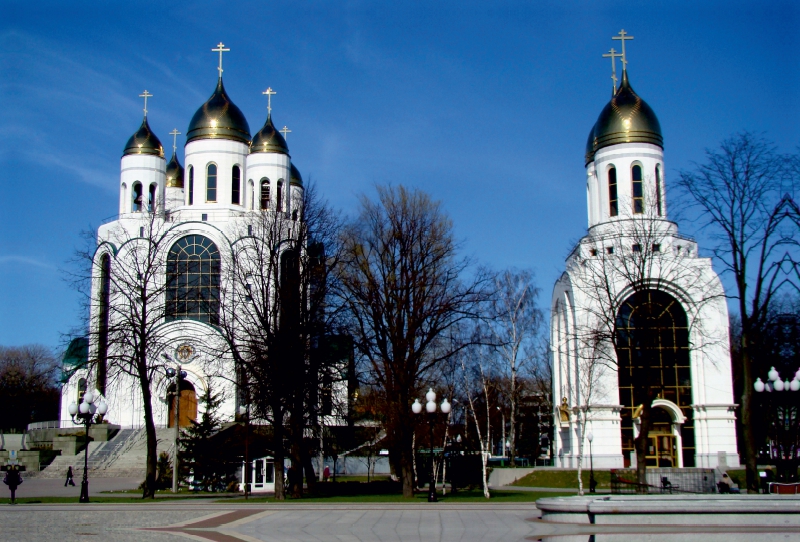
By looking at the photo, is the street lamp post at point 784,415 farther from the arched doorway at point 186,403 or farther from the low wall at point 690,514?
the arched doorway at point 186,403

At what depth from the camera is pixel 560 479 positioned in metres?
36.0

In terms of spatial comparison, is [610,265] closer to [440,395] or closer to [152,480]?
[440,395]

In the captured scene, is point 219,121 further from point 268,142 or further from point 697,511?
→ point 697,511

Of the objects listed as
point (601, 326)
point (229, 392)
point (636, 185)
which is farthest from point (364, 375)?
point (636, 185)

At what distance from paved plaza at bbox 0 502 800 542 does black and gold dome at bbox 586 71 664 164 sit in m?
24.4

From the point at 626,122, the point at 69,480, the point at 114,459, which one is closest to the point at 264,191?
the point at 114,459

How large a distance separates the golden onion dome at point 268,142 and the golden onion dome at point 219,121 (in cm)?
138

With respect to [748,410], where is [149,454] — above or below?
below

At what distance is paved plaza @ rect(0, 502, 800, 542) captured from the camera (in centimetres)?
1366

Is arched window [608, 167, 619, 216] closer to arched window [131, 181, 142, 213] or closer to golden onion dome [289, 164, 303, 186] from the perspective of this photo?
golden onion dome [289, 164, 303, 186]

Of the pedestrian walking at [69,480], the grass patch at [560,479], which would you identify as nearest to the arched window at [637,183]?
the grass patch at [560,479]

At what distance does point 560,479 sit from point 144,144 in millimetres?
30229

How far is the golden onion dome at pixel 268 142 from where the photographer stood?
50.8 m

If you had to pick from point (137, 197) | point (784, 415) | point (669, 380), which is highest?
point (137, 197)
